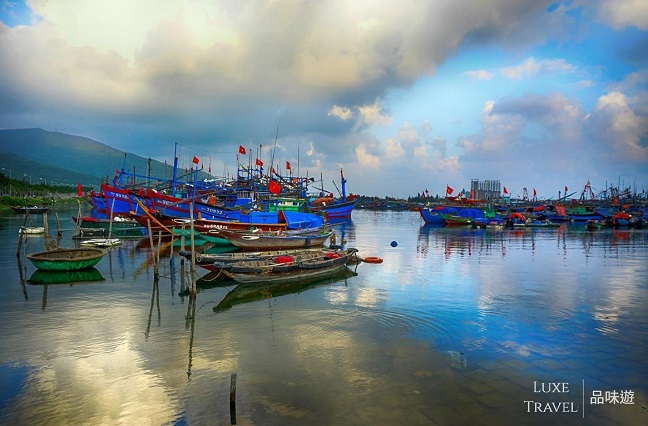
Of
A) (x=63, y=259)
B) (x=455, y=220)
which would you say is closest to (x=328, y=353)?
(x=63, y=259)

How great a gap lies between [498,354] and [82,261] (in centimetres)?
1880

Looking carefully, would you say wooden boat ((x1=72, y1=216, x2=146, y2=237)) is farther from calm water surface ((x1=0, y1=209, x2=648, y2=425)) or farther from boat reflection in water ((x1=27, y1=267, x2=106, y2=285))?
calm water surface ((x1=0, y1=209, x2=648, y2=425))

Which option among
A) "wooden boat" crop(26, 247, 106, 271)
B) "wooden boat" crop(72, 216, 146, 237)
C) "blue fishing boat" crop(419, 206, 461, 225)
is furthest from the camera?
"blue fishing boat" crop(419, 206, 461, 225)

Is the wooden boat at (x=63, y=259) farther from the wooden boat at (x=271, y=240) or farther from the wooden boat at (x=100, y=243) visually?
the wooden boat at (x=271, y=240)

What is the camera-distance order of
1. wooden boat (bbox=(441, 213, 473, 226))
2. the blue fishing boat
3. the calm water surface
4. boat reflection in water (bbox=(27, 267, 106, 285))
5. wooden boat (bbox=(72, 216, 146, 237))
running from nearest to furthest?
the calm water surface → boat reflection in water (bbox=(27, 267, 106, 285)) → wooden boat (bbox=(72, 216, 146, 237)) → wooden boat (bbox=(441, 213, 473, 226)) → the blue fishing boat

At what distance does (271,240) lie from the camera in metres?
27.1

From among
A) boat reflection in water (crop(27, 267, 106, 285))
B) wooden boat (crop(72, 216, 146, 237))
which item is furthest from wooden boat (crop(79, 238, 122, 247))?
boat reflection in water (crop(27, 267, 106, 285))

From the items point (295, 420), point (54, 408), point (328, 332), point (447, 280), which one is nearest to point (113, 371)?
point (54, 408)

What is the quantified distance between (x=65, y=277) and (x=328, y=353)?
15135 millimetres

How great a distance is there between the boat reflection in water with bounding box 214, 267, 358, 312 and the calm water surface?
0.24 metres

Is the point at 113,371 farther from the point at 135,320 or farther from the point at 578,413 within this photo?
the point at 578,413

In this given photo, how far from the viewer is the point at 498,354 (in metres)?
10.4

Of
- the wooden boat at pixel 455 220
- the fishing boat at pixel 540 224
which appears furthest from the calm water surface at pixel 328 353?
the wooden boat at pixel 455 220

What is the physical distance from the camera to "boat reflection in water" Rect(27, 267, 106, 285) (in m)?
18.2
